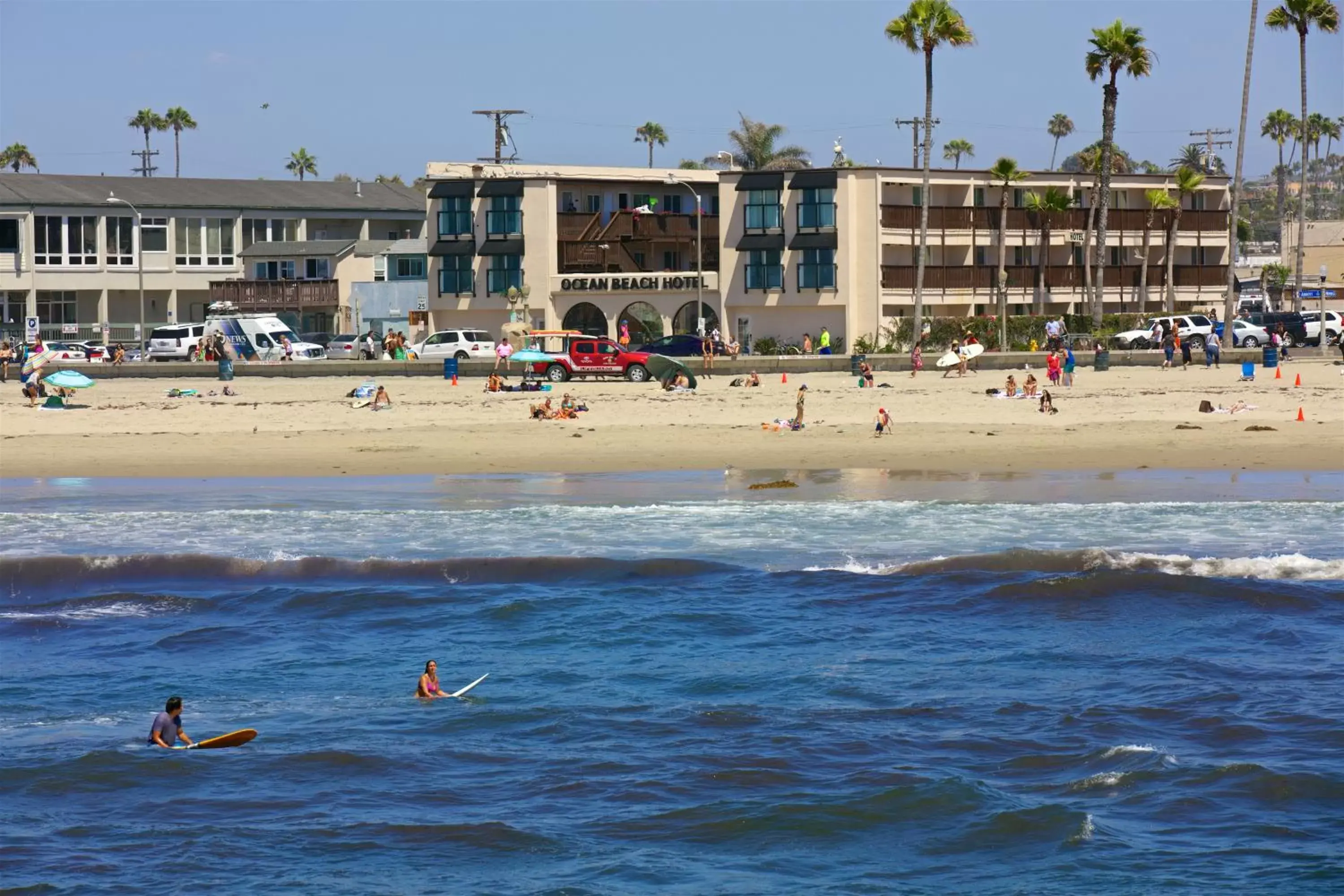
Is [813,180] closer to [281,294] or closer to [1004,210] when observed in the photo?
[1004,210]

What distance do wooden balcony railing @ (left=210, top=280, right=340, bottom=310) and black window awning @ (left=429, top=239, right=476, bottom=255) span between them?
12160 millimetres

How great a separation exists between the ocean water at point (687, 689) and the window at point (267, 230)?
2500 inches

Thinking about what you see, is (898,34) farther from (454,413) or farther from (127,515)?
(127,515)

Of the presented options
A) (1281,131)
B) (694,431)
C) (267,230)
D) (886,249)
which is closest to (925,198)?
(886,249)

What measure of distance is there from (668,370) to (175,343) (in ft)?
84.9

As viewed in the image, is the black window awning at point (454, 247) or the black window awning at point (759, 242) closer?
the black window awning at point (759, 242)

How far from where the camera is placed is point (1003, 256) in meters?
63.3

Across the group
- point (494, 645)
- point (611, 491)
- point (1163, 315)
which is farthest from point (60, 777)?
point (1163, 315)

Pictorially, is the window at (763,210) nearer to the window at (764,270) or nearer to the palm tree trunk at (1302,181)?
the window at (764,270)

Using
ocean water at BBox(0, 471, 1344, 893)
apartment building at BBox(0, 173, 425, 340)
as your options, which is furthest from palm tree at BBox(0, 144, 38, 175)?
ocean water at BBox(0, 471, 1344, 893)

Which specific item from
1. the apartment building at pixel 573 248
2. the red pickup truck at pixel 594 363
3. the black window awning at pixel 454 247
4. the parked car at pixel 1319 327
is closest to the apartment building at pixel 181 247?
the black window awning at pixel 454 247

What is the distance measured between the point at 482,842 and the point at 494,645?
6.04 meters

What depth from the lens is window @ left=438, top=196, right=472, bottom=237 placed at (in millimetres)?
68000

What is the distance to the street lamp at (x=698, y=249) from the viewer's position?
5903cm
